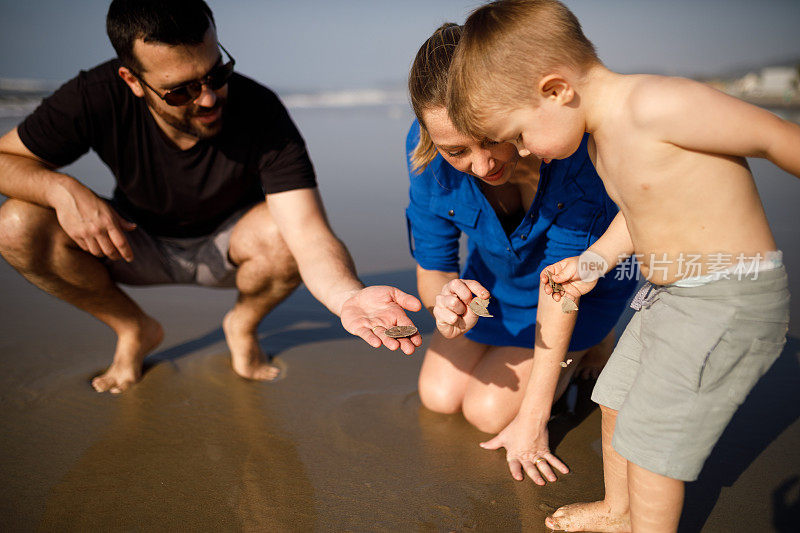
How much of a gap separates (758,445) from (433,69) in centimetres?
182

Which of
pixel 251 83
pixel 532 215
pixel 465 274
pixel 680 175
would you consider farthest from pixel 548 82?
pixel 251 83

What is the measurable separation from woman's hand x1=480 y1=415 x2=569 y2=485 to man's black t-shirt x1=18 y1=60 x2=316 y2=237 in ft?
4.63

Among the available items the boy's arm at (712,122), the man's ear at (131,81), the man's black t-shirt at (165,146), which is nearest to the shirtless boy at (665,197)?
the boy's arm at (712,122)

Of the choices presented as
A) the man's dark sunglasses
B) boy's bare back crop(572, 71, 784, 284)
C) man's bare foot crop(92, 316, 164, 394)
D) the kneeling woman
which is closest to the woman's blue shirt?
the kneeling woman

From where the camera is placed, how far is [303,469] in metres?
2.19

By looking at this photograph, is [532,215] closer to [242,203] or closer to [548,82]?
[548,82]

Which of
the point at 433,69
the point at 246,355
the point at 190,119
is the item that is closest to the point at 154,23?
the point at 190,119

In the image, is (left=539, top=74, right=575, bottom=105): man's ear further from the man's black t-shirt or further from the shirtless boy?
the man's black t-shirt

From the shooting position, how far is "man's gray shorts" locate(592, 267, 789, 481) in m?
1.54

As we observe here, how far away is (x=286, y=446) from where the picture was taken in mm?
2342

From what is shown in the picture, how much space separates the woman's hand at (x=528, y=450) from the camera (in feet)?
7.01

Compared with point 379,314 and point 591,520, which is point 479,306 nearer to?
point 379,314

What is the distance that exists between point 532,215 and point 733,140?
835 millimetres

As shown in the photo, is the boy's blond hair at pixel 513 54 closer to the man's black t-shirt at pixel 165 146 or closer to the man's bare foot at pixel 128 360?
the man's black t-shirt at pixel 165 146
